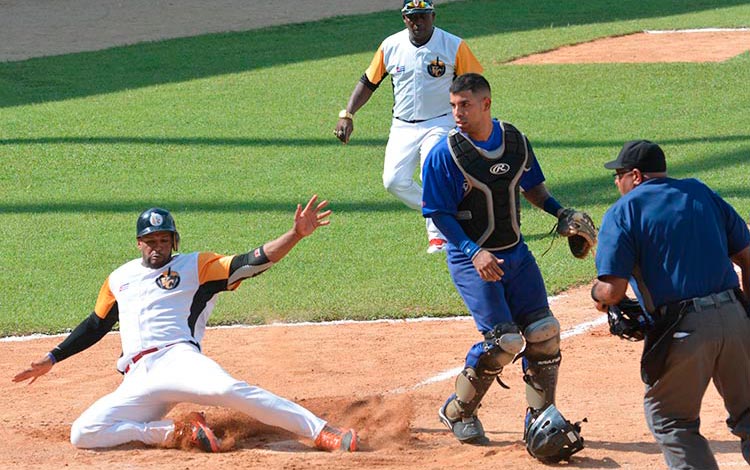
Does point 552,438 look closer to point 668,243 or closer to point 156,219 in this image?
point 668,243

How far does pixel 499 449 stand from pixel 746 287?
5.81ft

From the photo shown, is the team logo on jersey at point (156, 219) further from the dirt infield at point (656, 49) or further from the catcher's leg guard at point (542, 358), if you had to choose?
the dirt infield at point (656, 49)

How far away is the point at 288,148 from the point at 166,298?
9782 millimetres

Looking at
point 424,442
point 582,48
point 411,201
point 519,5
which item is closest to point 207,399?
point 424,442

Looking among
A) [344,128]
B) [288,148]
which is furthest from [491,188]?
[288,148]

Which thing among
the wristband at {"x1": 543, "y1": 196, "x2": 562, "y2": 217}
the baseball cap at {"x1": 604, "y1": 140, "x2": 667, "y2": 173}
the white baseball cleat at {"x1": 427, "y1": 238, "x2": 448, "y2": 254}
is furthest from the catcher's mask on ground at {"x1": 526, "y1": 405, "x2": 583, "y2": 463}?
the white baseball cleat at {"x1": 427, "y1": 238, "x2": 448, "y2": 254}

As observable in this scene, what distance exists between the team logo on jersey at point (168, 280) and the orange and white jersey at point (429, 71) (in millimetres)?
4289

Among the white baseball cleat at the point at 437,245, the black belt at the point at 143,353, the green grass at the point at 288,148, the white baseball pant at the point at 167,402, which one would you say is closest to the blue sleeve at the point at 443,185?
the white baseball pant at the point at 167,402

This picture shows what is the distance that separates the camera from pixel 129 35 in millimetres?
26078

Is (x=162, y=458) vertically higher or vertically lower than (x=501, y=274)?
lower

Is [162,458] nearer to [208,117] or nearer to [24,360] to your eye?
[24,360]

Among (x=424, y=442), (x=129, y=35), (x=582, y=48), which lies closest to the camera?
(x=424, y=442)

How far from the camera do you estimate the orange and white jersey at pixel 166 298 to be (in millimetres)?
7391

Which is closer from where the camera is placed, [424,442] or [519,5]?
[424,442]
